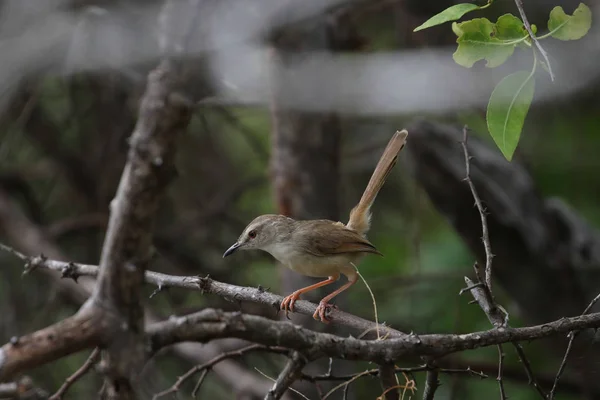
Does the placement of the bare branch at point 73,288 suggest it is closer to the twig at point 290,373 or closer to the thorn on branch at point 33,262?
the thorn on branch at point 33,262

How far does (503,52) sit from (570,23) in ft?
0.81

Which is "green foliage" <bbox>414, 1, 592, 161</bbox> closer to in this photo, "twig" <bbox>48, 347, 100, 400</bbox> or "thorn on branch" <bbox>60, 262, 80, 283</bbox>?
"twig" <bbox>48, 347, 100, 400</bbox>

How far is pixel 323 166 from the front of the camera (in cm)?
567

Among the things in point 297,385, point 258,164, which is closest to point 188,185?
point 258,164

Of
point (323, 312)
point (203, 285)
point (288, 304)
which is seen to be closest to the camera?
point (203, 285)

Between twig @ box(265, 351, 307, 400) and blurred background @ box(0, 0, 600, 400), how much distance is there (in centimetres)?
196

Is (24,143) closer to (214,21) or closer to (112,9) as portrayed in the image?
(112,9)

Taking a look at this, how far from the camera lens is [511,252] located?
218 inches

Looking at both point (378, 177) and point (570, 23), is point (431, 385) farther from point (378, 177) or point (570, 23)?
point (378, 177)

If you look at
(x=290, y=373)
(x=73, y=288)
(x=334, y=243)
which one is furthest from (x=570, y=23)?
(x=73, y=288)

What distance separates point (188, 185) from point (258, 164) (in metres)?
0.97

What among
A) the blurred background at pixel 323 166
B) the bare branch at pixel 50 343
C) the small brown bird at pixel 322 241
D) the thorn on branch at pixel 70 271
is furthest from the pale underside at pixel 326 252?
the bare branch at pixel 50 343

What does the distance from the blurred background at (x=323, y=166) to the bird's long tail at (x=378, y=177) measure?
2.00ft

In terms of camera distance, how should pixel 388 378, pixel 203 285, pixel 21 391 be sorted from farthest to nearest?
pixel 203 285
pixel 388 378
pixel 21 391
